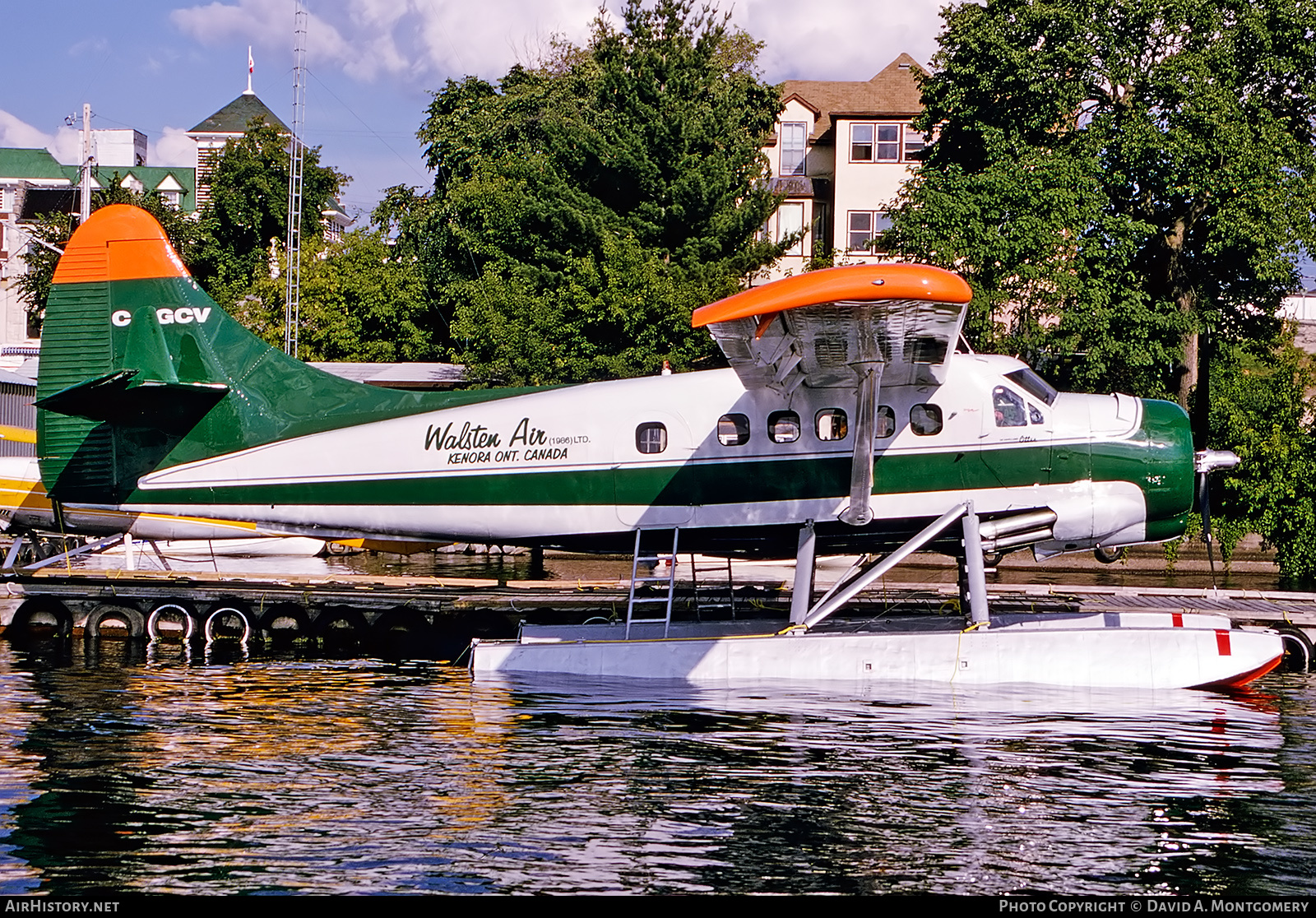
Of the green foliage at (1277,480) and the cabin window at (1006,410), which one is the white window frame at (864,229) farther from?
the cabin window at (1006,410)

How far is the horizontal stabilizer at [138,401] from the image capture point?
13484mm

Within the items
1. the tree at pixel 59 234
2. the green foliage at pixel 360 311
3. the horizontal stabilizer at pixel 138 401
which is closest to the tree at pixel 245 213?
the tree at pixel 59 234

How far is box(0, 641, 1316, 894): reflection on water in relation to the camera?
24.1 ft

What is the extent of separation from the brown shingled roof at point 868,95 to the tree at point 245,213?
862 inches

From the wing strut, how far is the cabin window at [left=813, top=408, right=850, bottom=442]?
239 millimetres

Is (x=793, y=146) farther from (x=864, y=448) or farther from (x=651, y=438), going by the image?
(x=864, y=448)

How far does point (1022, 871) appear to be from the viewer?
735 centimetres

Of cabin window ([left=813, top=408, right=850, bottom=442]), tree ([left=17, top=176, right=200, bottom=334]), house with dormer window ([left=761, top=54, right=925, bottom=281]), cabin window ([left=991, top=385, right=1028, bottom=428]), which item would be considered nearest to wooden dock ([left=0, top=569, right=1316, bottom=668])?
cabin window ([left=813, top=408, right=850, bottom=442])

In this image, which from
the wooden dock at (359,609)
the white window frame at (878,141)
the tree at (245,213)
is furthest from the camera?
the tree at (245,213)

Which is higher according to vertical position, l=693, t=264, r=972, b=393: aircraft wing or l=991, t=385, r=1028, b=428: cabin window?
l=693, t=264, r=972, b=393: aircraft wing

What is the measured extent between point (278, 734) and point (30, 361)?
38424mm

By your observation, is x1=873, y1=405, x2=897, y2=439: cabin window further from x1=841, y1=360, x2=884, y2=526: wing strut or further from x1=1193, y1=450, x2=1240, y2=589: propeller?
x1=1193, y1=450, x2=1240, y2=589: propeller

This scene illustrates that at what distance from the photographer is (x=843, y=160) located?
49406 mm

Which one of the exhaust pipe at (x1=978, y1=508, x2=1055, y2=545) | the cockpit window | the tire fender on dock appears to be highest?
the cockpit window
